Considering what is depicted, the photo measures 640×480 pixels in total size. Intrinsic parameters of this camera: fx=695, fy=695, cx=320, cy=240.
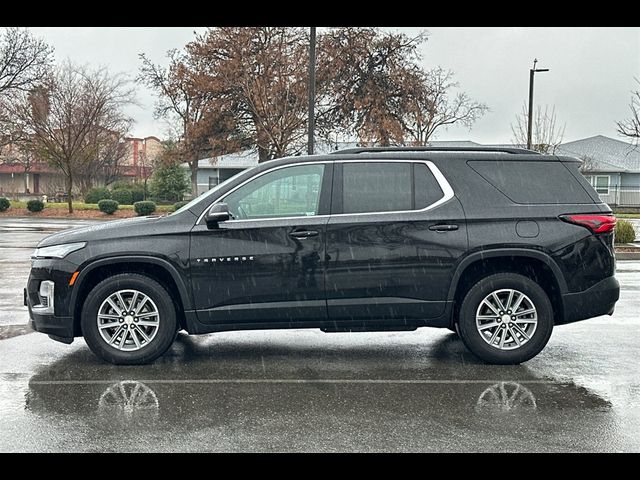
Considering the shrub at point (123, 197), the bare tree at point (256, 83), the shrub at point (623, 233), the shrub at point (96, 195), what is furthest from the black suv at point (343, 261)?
the shrub at point (123, 197)

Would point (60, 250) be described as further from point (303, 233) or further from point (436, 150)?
point (436, 150)

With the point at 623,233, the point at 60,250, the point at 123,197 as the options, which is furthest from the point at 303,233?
the point at 123,197

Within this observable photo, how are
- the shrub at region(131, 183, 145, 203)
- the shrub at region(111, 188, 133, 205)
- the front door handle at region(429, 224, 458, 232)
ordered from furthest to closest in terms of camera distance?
the shrub at region(131, 183, 145, 203)
the shrub at region(111, 188, 133, 205)
the front door handle at region(429, 224, 458, 232)

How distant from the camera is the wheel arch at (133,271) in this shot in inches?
242

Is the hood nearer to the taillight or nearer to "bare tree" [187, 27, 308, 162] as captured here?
the taillight

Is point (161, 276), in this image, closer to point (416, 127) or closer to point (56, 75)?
point (416, 127)

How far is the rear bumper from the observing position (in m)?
6.34

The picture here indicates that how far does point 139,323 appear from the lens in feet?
20.4

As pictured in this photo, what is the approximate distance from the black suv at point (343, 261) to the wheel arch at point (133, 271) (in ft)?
0.04

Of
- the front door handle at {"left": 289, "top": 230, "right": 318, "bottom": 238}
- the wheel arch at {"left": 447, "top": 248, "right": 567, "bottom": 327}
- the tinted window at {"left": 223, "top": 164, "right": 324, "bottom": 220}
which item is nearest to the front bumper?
the tinted window at {"left": 223, "top": 164, "right": 324, "bottom": 220}

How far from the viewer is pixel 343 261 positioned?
245 inches

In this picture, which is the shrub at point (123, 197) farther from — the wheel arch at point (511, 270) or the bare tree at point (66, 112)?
the wheel arch at point (511, 270)

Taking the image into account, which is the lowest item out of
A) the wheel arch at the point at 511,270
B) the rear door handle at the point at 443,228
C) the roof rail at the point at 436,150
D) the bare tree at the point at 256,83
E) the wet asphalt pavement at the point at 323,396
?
the wet asphalt pavement at the point at 323,396

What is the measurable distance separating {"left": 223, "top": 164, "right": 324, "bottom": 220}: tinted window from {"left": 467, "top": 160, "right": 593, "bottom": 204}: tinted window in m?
1.53
